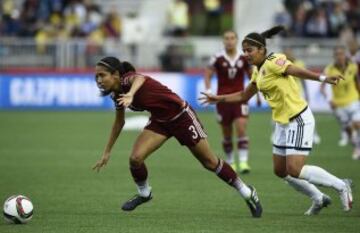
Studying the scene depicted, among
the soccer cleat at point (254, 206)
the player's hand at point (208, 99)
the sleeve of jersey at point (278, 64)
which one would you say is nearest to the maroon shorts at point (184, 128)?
the player's hand at point (208, 99)

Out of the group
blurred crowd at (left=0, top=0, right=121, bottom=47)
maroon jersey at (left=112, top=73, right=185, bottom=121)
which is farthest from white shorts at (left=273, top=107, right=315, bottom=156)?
blurred crowd at (left=0, top=0, right=121, bottom=47)

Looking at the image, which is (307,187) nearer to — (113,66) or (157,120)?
(157,120)

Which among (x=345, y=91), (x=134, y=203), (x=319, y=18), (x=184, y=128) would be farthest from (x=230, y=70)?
(x=319, y=18)

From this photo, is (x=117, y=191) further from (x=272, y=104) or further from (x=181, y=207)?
(x=272, y=104)

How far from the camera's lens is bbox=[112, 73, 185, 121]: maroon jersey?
1148cm

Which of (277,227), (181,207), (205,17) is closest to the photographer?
(277,227)

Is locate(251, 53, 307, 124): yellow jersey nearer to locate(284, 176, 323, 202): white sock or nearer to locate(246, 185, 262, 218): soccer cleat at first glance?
locate(284, 176, 323, 202): white sock

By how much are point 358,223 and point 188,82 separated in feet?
64.7

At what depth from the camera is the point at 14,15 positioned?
33.7 meters

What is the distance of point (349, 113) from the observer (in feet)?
68.1

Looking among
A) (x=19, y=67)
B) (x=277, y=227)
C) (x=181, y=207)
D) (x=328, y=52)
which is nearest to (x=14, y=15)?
(x=19, y=67)

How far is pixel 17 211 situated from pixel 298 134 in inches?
138

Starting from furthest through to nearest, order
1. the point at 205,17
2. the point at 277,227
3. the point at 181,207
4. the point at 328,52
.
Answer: the point at 205,17 → the point at 328,52 → the point at 181,207 → the point at 277,227

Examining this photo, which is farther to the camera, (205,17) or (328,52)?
(205,17)
